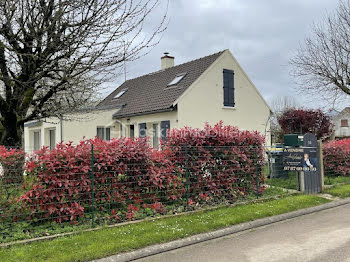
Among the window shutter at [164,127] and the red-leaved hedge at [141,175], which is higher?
the window shutter at [164,127]

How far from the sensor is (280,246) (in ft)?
18.7

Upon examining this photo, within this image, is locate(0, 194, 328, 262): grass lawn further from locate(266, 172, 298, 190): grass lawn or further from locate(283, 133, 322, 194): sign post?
locate(266, 172, 298, 190): grass lawn

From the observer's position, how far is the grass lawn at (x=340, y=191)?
10.3 metres

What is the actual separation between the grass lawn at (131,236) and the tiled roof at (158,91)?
28.6 ft

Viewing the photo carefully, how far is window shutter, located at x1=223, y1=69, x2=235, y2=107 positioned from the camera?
1784 centimetres

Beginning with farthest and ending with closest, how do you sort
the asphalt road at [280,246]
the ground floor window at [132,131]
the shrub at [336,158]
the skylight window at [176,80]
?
the ground floor window at [132,131] → the skylight window at [176,80] → the shrub at [336,158] → the asphalt road at [280,246]

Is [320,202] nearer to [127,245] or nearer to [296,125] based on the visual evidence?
[127,245]

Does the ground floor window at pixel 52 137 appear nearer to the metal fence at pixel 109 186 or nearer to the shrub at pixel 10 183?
the metal fence at pixel 109 186

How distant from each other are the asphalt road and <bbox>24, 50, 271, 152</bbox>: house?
30.7ft

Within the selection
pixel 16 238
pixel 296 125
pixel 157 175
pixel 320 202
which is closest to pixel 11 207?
pixel 16 238

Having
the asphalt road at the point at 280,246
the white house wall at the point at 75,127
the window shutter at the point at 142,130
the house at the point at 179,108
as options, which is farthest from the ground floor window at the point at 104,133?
the asphalt road at the point at 280,246

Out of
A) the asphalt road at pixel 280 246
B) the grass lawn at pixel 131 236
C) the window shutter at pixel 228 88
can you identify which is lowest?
the asphalt road at pixel 280 246

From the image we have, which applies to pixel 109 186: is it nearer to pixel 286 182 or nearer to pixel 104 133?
pixel 286 182

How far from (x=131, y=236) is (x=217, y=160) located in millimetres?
3690
